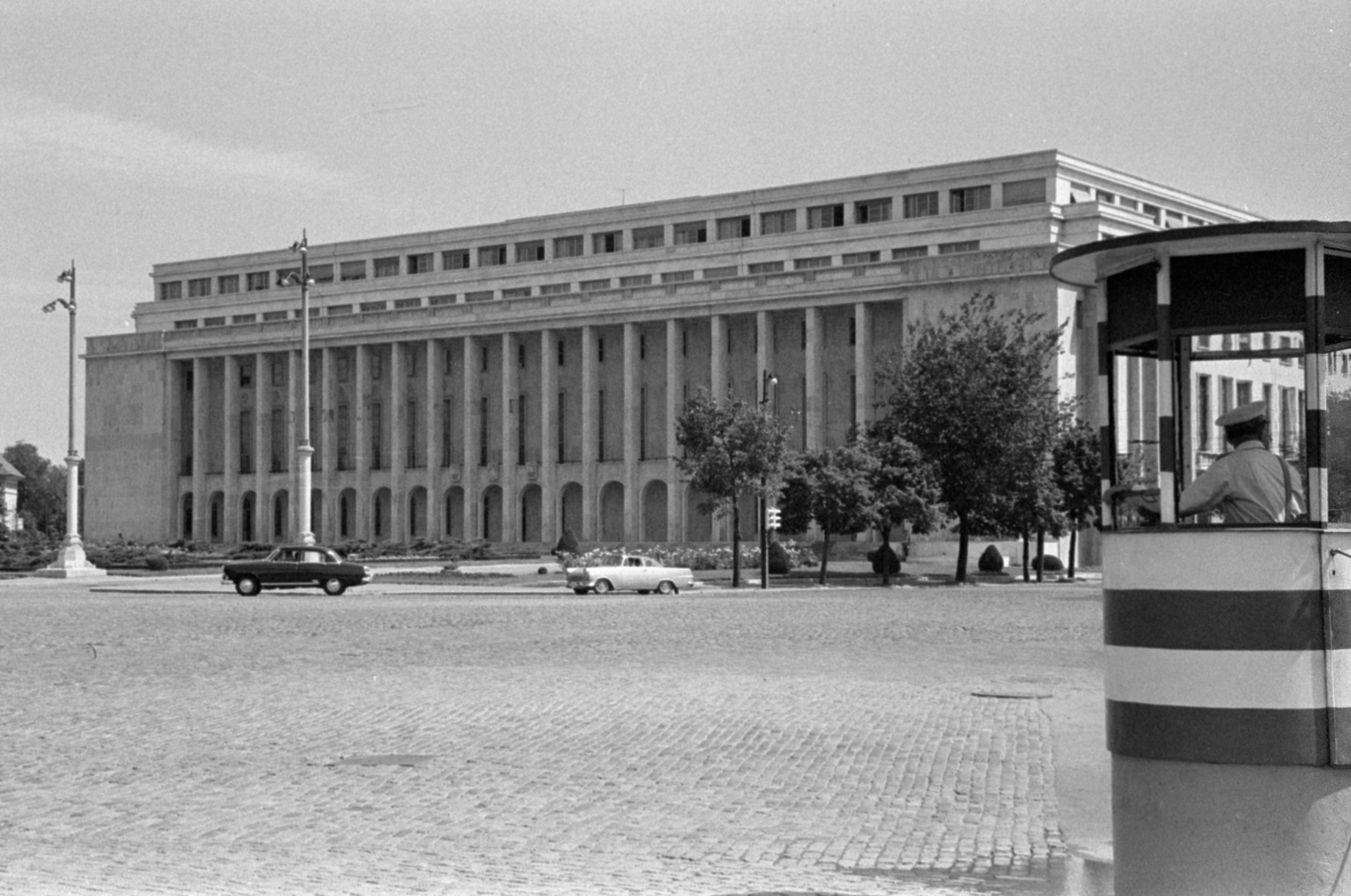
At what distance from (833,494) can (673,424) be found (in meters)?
40.8

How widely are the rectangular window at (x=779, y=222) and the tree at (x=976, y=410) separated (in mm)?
40589

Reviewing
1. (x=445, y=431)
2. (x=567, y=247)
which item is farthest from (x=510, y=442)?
(x=567, y=247)

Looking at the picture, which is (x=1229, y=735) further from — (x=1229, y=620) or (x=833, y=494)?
(x=833, y=494)

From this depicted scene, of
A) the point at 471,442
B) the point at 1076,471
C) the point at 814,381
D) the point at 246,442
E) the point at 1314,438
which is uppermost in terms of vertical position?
the point at 814,381

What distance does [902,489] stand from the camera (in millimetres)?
59938

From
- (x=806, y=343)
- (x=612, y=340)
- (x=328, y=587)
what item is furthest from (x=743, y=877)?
(x=612, y=340)

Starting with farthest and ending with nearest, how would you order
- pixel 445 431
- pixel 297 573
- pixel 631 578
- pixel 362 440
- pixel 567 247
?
pixel 362 440 < pixel 567 247 < pixel 445 431 < pixel 631 578 < pixel 297 573

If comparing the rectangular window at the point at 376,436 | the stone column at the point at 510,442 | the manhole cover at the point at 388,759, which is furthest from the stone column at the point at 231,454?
the manhole cover at the point at 388,759

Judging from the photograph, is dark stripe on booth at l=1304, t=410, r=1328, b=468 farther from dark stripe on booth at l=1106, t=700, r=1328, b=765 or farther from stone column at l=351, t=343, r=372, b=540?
stone column at l=351, t=343, r=372, b=540

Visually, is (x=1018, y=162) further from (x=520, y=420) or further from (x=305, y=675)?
(x=305, y=675)

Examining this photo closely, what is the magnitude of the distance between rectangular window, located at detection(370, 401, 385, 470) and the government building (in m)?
0.21

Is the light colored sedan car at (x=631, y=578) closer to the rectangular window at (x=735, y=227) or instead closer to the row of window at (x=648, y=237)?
the row of window at (x=648, y=237)

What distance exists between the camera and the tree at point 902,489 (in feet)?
194

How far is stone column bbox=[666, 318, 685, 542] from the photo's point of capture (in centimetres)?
9862
